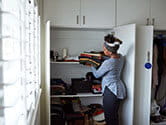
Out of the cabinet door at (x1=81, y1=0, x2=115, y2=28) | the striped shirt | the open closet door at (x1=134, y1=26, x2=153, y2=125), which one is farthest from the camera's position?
the cabinet door at (x1=81, y1=0, x2=115, y2=28)

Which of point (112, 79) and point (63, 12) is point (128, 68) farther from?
point (63, 12)

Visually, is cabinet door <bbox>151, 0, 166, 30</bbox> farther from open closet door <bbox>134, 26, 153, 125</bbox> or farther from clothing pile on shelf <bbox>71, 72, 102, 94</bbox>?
clothing pile on shelf <bbox>71, 72, 102, 94</bbox>

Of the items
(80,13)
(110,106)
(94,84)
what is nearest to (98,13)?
(80,13)

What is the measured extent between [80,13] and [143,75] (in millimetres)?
1241

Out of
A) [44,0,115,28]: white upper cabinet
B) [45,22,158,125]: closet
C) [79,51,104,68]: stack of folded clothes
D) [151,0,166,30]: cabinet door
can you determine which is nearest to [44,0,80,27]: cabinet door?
[44,0,115,28]: white upper cabinet

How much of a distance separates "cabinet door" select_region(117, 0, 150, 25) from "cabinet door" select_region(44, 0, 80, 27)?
64 centimetres

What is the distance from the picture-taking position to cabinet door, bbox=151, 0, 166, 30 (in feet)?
10.1

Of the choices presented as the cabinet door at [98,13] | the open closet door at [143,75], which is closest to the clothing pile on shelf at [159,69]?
the open closet door at [143,75]

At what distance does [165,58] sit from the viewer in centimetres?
305

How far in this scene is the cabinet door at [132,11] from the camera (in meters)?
2.97

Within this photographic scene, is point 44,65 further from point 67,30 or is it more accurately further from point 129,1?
point 129,1

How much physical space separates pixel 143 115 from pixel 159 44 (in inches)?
45.3

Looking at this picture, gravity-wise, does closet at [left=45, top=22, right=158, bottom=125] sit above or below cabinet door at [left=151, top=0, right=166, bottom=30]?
below

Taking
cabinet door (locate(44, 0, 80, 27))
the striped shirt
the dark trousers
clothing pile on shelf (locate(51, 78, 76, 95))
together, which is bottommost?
the dark trousers
